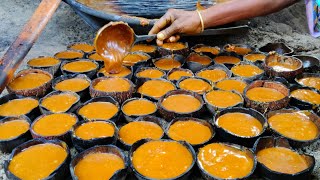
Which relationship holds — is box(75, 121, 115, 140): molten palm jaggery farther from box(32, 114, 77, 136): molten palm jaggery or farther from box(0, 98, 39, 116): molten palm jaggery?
box(0, 98, 39, 116): molten palm jaggery

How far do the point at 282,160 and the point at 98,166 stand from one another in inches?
52.3

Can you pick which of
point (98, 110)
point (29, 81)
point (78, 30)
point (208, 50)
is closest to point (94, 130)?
point (98, 110)

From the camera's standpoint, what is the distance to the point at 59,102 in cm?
306

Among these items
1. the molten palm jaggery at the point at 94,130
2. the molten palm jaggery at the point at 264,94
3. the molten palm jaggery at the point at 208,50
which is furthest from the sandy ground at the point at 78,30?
the molten palm jaggery at the point at 94,130

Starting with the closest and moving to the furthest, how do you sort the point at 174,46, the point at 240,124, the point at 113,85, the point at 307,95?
the point at 240,124 < the point at 307,95 < the point at 113,85 < the point at 174,46

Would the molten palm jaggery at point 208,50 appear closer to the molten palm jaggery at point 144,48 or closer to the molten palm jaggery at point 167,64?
the molten palm jaggery at point 167,64

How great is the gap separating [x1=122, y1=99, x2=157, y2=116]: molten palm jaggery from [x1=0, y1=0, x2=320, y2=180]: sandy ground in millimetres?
1722

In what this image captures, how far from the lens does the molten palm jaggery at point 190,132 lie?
2643 millimetres

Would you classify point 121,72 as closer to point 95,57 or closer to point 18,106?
point 95,57

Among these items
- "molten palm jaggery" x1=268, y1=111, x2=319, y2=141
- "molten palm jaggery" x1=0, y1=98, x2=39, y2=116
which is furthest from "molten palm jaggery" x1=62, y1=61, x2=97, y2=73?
"molten palm jaggery" x1=268, y1=111, x2=319, y2=141

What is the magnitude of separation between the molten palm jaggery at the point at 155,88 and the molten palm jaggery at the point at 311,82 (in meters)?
1.34

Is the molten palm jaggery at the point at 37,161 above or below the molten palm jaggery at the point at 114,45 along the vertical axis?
below

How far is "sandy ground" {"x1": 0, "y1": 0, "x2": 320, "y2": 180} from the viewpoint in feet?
15.1

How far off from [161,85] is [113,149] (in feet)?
3.57
